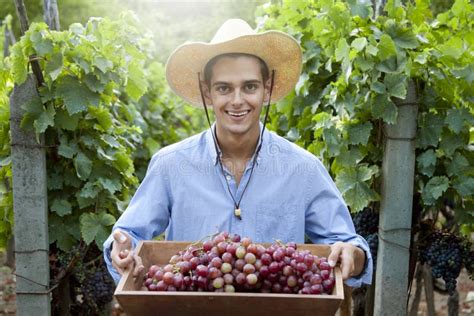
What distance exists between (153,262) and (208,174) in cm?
52

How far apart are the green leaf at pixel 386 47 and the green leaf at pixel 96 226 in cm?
163

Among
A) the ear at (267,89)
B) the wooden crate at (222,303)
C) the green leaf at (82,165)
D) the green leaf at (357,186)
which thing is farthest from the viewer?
the green leaf at (82,165)

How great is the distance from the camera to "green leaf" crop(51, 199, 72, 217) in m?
4.00

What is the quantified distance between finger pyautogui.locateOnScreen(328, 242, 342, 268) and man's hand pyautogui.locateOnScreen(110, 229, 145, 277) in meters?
0.54

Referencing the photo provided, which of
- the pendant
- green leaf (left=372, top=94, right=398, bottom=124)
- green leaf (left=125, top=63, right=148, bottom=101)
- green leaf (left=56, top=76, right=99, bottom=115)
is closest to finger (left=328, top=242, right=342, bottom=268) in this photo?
the pendant

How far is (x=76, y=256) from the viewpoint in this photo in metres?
4.07

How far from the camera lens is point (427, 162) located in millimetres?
3682

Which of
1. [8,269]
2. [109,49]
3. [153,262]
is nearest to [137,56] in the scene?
[109,49]

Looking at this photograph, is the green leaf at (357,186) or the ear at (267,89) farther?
the green leaf at (357,186)

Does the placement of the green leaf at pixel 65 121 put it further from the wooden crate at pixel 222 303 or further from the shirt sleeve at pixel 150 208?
the wooden crate at pixel 222 303

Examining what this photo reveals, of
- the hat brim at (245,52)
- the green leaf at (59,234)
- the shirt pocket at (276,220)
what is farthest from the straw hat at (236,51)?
the green leaf at (59,234)

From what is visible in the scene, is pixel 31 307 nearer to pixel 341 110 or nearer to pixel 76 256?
pixel 76 256

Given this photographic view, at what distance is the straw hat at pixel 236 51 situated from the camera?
2715 millimetres

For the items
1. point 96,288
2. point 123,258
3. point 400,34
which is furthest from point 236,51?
point 96,288
